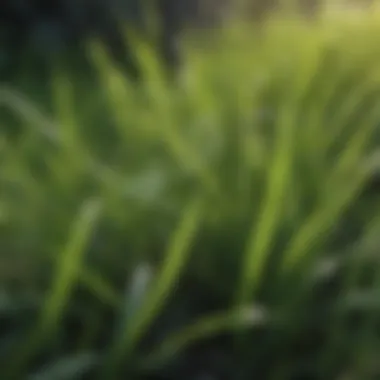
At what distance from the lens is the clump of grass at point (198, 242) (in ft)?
2.90

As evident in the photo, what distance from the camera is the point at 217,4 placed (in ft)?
7.00

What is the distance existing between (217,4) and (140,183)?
1.18m

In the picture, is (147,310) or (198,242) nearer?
(147,310)

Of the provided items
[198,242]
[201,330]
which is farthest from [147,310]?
[198,242]

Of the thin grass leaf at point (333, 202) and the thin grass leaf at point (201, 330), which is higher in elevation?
the thin grass leaf at point (333, 202)

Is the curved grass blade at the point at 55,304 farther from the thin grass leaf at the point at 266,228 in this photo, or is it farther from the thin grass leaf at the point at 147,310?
the thin grass leaf at the point at 266,228

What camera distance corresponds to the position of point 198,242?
1009 mm

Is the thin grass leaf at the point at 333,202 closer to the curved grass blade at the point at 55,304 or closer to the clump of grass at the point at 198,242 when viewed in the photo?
the clump of grass at the point at 198,242

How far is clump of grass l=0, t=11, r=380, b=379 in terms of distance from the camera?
88 centimetres

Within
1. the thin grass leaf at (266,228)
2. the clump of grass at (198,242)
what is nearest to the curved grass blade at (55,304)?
the clump of grass at (198,242)

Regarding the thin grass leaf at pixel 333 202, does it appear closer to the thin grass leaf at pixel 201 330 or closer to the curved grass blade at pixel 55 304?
the thin grass leaf at pixel 201 330

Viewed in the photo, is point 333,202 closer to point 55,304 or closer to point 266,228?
point 266,228

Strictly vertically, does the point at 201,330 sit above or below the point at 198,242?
below

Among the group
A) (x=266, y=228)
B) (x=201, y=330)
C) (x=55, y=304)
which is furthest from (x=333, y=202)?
(x=55, y=304)
